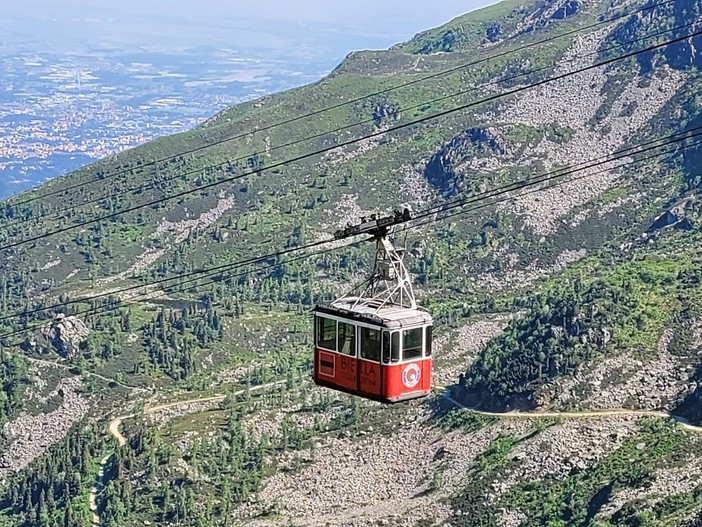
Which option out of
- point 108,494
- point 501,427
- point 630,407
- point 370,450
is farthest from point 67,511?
point 630,407

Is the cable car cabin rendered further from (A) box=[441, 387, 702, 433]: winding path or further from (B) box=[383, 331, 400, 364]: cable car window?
(A) box=[441, 387, 702, 433]: winding path

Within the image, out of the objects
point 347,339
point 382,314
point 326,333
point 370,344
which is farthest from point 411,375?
point 326,333

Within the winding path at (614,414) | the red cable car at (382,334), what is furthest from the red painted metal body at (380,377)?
the winding path at (614,414)

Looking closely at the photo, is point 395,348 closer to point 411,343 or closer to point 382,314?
point 411,343

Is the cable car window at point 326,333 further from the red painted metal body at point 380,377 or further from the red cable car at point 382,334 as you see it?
the red painted metal body at point 380,377

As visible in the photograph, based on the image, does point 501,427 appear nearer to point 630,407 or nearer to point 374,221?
point 630,407

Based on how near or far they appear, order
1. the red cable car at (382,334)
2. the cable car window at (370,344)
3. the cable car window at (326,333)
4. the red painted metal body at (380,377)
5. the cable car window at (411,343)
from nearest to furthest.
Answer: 1. the red cable car at (382,334)
2. the cable car window at (411,343)
3. the red painted metal body at (380,377)
4. the cable car window at (370,344)
5. the cable car window at (326,333)
